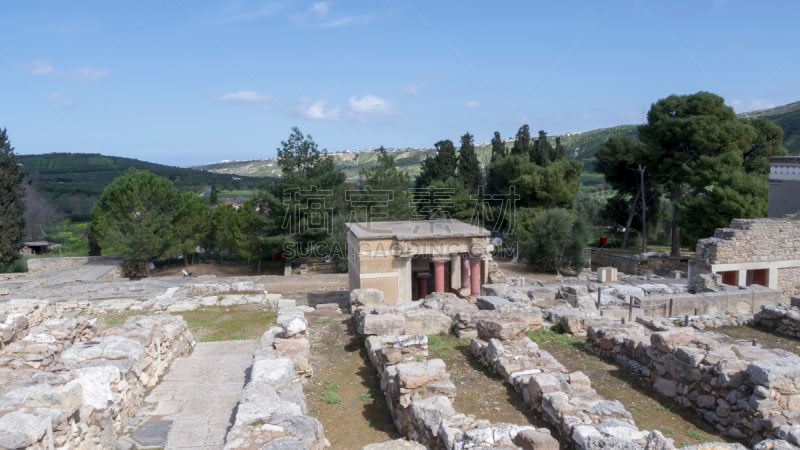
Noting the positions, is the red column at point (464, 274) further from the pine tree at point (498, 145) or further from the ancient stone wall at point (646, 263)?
the pine tree at point (498, 145)

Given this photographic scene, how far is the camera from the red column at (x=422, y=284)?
18.2 meters

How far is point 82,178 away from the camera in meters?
98.2

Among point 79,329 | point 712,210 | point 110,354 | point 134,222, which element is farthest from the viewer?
point 134,222

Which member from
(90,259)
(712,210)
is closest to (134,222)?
(90,259)

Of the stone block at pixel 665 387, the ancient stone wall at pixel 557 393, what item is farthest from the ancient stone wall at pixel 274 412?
the stone block at pixel 665 387

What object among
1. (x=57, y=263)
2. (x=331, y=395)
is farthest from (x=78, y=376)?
(x=57, y=263)

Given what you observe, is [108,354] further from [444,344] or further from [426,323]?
[426,323]

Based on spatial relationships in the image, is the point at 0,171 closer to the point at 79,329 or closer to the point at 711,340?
the point at 79,329

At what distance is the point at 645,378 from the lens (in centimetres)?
895

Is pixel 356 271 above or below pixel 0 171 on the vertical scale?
below

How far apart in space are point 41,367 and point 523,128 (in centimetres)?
3871

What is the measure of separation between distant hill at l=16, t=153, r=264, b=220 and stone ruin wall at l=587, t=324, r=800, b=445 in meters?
46.6

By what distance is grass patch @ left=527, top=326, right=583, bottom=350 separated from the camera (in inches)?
434

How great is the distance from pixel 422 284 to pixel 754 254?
37.6 ft
